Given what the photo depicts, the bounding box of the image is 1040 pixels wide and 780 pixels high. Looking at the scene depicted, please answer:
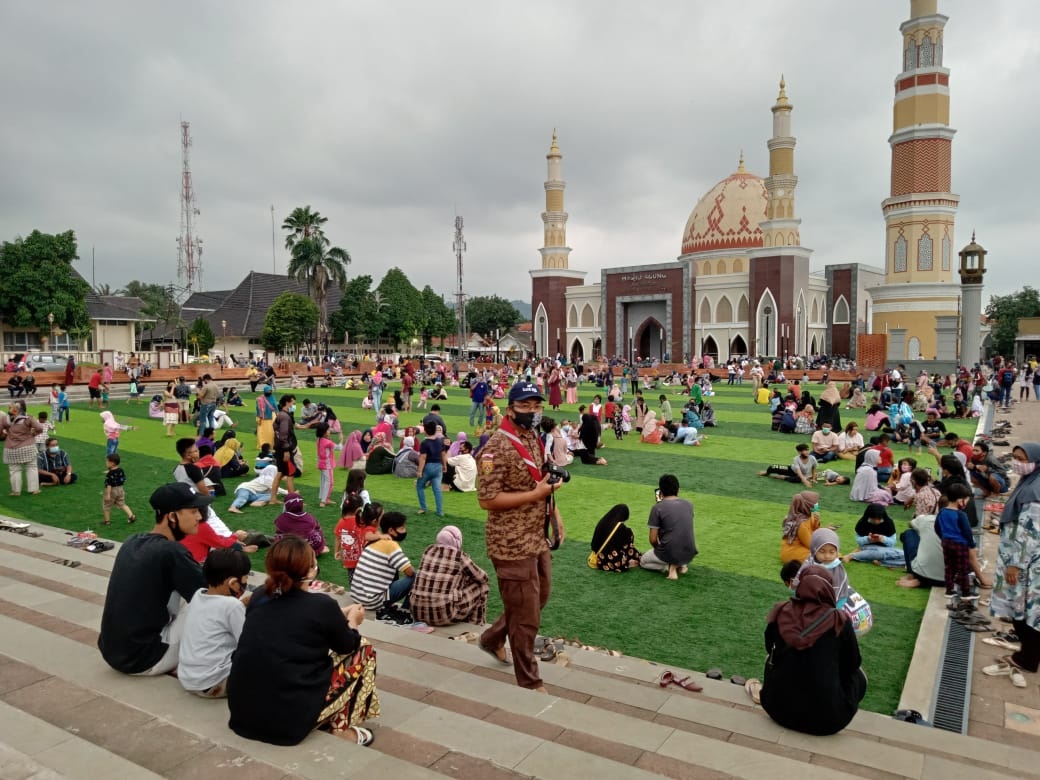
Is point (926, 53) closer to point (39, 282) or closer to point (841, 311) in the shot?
point (841, 311)

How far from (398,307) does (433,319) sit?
706 centimetres

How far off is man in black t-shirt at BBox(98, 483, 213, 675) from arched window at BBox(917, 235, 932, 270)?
49.3 meters

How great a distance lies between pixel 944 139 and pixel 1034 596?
46960 mm

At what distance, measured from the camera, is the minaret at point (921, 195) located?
43250 mm

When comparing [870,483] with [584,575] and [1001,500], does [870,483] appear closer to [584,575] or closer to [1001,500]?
[1001,500]

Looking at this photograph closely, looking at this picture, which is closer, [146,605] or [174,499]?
[146,605]

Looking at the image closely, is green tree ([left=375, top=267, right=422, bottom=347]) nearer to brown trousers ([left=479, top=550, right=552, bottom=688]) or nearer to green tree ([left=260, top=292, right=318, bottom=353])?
green tree ([left=260, top=292, right=318, bottom=353])

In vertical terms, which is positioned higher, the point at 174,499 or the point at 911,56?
the point at 911,56

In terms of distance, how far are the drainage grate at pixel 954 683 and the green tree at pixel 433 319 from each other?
64.4 metres

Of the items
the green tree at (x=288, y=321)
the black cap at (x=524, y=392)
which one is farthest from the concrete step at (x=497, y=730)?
the green tree at (x=288, y=321)

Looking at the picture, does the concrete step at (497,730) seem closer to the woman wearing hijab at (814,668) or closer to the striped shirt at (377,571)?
the woman wearing hijab at (814,668)

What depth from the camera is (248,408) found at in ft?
80.5

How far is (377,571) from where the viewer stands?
6254 mm

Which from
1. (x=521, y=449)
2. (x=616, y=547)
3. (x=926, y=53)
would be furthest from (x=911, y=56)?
(x=521, y=449)
